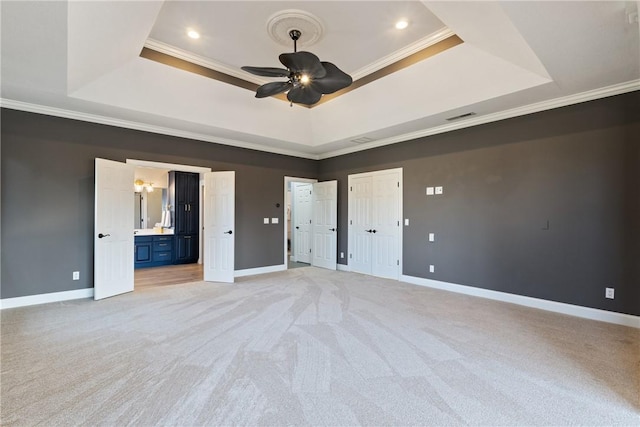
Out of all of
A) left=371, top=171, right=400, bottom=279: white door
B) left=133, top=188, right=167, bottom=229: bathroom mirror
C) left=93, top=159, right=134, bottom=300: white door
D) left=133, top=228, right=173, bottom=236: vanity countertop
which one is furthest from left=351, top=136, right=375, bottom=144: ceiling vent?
left=133, top=188, right=167, bottom=229: bathroom mirror

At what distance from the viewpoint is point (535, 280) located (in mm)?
4145

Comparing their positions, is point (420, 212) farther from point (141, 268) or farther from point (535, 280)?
point (141, 268)

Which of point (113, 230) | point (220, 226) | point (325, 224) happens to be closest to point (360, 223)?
point (325, 224)

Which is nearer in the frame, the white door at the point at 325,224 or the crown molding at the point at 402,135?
the crown molding at the point at 402,135

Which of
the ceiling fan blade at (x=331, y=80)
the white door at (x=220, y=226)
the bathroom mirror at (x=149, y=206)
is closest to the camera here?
the ceiling fan blade at (x=331, y=80)

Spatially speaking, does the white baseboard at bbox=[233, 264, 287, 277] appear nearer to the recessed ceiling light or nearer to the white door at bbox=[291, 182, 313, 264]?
the white door at bbox=[291, 182, 313, 264]

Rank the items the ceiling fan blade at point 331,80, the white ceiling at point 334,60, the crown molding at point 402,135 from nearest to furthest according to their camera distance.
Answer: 1. the white ceiling at point 334,60
2. the ceiling fan blade at point 331,80
3. the crown molding at point 402,135

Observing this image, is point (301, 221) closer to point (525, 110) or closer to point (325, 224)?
point (325, 224)

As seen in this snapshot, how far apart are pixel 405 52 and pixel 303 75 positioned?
1.93 m

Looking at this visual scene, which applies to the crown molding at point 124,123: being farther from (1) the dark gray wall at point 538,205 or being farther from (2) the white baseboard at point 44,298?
(1) the dark gray wall at point 538,205

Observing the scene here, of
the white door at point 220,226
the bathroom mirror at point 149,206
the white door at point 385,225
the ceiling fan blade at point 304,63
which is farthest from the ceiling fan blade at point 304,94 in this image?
the bathroom mirror at point 149,206

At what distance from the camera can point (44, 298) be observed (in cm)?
425

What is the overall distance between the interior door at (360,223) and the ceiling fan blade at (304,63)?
11.6 ft

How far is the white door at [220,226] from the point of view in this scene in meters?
5.67
